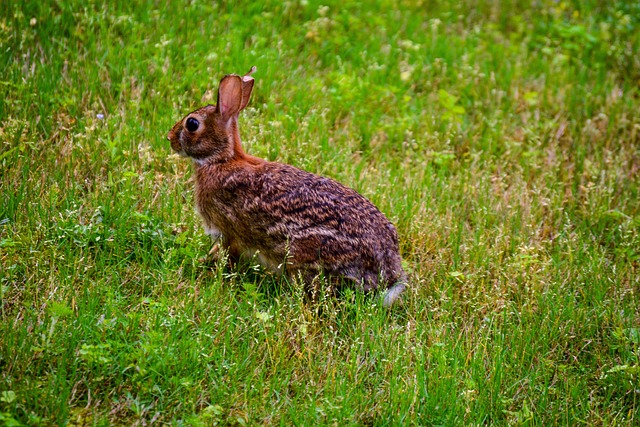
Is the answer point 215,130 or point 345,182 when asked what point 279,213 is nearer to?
point 215,130

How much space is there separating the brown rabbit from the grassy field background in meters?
0.18

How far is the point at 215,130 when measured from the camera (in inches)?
208

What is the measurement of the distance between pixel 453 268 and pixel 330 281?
107cm

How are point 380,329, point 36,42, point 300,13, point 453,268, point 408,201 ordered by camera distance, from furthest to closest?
point 300,13
point 36,42
point 408,201
point 453,268
point 380,329

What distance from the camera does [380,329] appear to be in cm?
473

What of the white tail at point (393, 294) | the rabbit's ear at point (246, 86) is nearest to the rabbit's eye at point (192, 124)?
Answer: the rabbit's ear at point (246, 86)

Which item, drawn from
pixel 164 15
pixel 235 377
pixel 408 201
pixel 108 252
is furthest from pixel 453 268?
pixel 164 15

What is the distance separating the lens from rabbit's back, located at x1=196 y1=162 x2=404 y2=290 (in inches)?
191

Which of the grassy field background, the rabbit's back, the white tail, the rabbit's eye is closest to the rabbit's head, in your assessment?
the rabbit's eye

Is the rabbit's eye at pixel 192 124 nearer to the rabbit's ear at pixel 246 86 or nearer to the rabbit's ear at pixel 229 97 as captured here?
the rabbit's ear at pixel 229 97

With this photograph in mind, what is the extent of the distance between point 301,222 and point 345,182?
1292 mm

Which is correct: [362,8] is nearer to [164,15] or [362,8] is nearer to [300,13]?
[300,13]

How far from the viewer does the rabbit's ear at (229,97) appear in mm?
5121

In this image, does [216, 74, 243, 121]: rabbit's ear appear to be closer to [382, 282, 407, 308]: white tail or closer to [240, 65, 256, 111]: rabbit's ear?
[240, 65, 256, 111]: rabbit's ear
